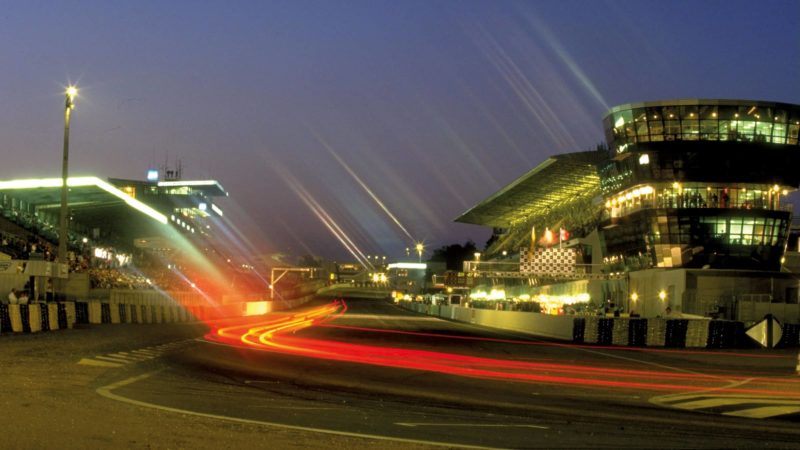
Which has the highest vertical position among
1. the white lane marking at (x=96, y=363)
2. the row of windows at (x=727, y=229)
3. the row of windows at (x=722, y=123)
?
the row of windows at (x=722, y=123)

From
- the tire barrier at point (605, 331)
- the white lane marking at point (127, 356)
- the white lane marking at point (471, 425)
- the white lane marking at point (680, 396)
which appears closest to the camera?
the white lane marking at point (471, 425)

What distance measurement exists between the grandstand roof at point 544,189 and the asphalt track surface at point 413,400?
78973 mm

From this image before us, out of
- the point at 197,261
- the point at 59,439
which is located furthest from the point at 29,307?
the point at 197,261

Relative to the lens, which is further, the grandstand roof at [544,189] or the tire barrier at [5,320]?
the grandstand roof at [544,189]

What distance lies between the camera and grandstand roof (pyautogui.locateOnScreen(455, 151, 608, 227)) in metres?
105

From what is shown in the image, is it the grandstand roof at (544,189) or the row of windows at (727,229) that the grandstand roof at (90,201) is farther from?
the grandstand roof at (544,189)

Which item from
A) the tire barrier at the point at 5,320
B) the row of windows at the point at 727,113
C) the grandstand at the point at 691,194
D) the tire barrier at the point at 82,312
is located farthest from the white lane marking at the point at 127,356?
the row of windows at the point at 727,113

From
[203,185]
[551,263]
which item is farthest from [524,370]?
[203,185]

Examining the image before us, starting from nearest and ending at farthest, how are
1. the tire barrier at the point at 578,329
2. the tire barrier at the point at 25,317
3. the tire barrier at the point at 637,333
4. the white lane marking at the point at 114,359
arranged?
1. the white lane marking at the point at 114,359
2. the tire barrier at the point at 25,317
3. the tire barrier at the point at 637,333
4. the tire barrier at the point at 578,329

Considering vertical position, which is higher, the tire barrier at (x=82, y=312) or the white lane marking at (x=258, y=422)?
the white lane marking at (x=258, y=422)

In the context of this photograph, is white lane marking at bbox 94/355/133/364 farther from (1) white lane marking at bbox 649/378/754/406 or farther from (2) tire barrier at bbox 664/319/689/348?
(2) tire barrier at bbox 664/319/689/348

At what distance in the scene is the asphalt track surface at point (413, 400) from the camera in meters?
10.3

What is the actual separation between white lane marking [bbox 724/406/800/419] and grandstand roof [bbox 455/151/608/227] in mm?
87416

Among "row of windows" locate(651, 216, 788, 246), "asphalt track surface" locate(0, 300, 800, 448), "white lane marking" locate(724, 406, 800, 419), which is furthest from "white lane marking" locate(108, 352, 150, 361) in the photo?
"row of windows" locate(651, 216, 788, 246)
